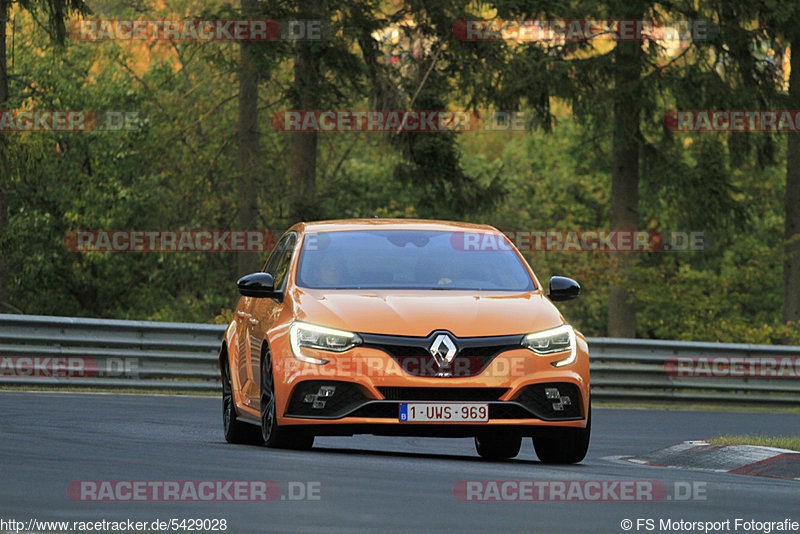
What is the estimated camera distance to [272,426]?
10.9m

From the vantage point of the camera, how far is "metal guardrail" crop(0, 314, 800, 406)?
20.3m

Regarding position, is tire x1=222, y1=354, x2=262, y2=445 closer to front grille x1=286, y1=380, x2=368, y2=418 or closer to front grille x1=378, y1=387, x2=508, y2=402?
front grille x1=286, y1=380, x2=368, y2=418

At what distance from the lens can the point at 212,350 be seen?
72.3 feet

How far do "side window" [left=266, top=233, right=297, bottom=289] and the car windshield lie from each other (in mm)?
241

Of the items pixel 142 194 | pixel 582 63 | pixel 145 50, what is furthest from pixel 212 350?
pixel 145 50

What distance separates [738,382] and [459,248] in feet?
40.4

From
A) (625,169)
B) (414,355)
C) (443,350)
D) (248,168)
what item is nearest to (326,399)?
(414,355)

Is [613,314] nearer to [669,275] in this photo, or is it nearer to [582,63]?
[669,275]

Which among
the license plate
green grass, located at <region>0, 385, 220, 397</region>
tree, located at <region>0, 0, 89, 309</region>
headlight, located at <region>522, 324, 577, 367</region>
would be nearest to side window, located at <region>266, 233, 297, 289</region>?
the license plate

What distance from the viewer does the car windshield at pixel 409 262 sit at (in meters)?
11.3

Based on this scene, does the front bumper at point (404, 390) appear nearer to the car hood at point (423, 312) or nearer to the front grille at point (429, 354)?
the front grille at point (429, 354)

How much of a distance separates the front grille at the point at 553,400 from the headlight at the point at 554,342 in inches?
6.7

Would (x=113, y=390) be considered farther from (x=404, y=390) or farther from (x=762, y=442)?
(x=404, y=390)

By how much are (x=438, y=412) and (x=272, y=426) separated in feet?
4.42
